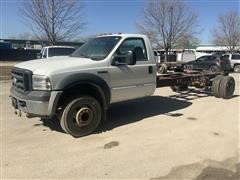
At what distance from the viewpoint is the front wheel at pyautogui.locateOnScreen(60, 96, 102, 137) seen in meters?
6.05

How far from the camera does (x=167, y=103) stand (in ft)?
32.3

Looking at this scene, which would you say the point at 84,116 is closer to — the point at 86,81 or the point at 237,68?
the point at 86,81

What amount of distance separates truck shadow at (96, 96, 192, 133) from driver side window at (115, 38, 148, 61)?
1.51 m

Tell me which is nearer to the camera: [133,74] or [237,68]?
[133,74]

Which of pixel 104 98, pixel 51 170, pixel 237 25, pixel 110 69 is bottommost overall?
pixel 51 170

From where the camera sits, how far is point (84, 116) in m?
6.30

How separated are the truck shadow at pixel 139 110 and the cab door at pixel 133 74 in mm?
614

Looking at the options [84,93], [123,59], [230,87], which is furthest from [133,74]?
[230,87]

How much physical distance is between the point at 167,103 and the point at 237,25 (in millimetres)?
48480

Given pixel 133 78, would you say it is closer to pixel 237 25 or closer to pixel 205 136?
pixel 205 136

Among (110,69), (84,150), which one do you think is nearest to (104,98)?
(110,69)

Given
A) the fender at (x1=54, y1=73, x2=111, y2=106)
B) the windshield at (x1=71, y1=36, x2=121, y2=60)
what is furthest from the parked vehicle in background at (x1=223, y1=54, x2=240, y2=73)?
the fender at (x1=54, y1=73, x2=111, y2=106)

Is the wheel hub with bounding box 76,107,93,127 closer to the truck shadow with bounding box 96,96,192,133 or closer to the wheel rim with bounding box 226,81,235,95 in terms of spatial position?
the truck shadow with bounding box 96,96,192,133

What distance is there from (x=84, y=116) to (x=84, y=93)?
479mm
